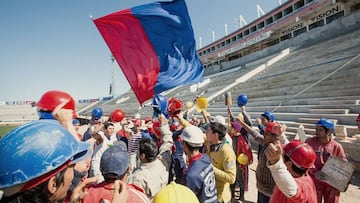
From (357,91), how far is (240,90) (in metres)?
8.22

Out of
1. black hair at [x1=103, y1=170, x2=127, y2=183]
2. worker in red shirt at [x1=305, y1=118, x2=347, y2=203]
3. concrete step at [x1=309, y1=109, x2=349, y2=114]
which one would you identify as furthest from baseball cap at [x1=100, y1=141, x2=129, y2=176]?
concrete step at [x1=309, y1=109, x2=349, y2=114]

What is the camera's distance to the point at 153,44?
4352 mm

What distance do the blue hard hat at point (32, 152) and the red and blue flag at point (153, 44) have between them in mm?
2828

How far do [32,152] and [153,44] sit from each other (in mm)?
3622

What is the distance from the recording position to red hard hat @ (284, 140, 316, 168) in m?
1.75

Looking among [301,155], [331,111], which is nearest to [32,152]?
[301,155]

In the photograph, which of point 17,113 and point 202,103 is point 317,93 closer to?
point 202,103

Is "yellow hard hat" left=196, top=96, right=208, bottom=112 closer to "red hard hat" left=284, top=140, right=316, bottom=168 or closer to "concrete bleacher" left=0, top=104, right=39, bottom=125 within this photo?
"red hard hat" left=284, top=140, right=316, bottom=168

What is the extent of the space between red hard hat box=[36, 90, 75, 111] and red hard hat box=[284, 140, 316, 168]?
1.73m

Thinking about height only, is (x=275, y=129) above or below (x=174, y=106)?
below

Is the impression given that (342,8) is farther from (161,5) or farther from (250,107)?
(161,5)

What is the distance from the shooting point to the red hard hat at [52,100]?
69.1 inches

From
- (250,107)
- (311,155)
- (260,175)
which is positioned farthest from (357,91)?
(311,155)

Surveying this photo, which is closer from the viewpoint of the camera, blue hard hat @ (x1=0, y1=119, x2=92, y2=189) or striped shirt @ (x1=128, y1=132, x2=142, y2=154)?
blue hard hat @ (x1=0, y1=119, x2=92, y2=189)
